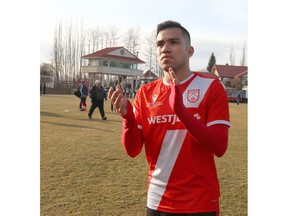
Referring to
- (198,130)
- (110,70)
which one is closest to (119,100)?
(198,130)

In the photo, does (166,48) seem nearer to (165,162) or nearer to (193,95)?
(193,95)

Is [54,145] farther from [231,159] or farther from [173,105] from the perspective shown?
[173,105]

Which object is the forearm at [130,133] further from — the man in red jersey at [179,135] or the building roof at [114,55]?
the building roof at [114,55]

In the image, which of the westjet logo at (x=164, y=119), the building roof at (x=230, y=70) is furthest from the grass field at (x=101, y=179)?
the building roof at (x=230, y=70)

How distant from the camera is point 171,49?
6.44ft

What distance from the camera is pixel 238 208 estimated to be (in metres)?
4.20

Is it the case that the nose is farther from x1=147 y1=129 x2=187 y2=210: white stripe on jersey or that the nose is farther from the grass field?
the grass field

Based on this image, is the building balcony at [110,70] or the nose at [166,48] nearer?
the nose at [166,48]

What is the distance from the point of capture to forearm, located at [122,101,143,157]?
6.51 feet

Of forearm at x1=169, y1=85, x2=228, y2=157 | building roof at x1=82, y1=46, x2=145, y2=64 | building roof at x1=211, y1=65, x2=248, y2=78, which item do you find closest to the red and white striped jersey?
forearm at x1=169, y1=85, x2=228, y2=157

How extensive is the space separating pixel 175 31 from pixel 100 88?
1172 centimetres

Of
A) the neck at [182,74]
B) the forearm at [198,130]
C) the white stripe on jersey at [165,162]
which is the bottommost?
the white stripe on jersey at [165,162]

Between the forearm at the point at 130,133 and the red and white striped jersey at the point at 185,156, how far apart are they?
0.07 m

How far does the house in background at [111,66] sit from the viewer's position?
4788 cm
